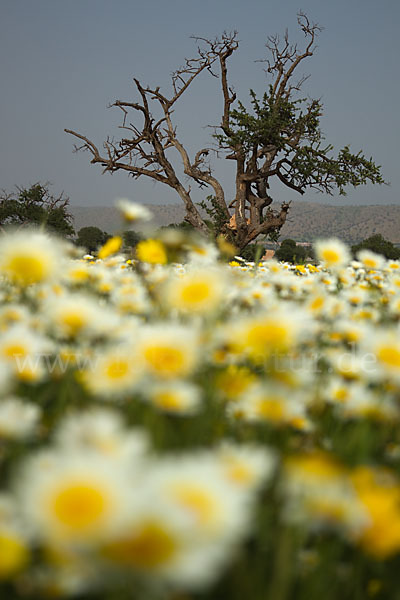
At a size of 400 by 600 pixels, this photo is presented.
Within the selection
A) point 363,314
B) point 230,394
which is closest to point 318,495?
point 230,394

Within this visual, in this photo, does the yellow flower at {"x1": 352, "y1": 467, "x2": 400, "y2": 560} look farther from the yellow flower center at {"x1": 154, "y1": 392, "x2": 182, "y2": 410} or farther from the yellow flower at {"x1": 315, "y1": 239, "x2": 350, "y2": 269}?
the yellow flower at {"x1": 315, "y1": 239, "x2": 350, "y2": 269}

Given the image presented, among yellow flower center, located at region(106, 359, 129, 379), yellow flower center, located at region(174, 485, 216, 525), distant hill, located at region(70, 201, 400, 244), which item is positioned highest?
distant hill, located at region(70, 201, 400, 244)

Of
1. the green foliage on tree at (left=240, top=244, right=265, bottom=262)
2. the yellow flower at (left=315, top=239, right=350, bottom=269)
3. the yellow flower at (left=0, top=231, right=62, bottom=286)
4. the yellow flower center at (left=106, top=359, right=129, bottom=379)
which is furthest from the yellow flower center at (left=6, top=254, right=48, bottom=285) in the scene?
the green foliage on tree at (left=240, top=244, right=265, bottom=262)

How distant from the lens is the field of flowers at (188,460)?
1.64ft

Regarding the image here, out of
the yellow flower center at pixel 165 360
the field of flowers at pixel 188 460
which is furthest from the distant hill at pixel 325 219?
the yellow flower center at pixel 165 360

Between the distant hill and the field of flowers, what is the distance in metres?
103

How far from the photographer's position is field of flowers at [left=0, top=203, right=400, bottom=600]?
499mm

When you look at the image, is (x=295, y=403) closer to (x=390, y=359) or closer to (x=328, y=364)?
(x=390, y=359)

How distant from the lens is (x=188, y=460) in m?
0.62

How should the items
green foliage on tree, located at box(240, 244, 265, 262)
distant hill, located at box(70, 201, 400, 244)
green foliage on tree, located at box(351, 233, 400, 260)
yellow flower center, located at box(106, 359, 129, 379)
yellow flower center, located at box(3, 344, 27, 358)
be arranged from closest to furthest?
1. yellow flower center, located at box(106, 359, 129, 379)
2. yellow flower center, located at box(3, 344, 27, 358)
3. green foliage on tree, located at box(240, 244, 265, 262)
4. green foliage on tree, located at box(351, 233, 400, 260)
5. distant hill, located at box(70, 201, 400, 244)

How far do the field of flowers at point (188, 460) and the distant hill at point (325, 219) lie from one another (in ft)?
339

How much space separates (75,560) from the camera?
532 mm

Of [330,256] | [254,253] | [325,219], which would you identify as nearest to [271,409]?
[330,256]

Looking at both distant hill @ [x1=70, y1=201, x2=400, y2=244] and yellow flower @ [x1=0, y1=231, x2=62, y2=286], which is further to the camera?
distant hill @ [x1=70, y1=201, x2=400, y2=244]
